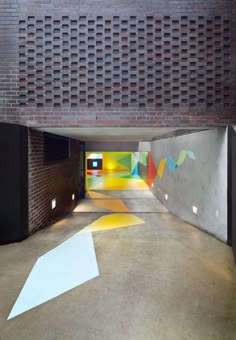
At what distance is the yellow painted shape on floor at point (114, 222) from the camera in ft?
18.0

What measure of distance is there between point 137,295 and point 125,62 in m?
4.13

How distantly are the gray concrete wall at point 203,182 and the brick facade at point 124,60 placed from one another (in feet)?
2.46

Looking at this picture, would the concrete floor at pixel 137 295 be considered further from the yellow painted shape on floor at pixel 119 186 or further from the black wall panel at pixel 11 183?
the yellow painted shape on floor at pixel 119 186

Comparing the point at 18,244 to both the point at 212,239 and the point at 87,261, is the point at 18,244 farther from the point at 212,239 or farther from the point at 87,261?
the point at 212,239

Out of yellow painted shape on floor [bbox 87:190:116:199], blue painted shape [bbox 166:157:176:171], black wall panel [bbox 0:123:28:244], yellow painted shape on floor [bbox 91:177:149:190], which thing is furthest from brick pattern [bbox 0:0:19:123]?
yellow painted shape on floor [bbox 91:177:149:190]

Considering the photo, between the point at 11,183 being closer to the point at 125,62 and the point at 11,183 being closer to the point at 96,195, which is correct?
the point at 125,62

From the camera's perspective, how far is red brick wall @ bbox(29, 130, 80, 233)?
4781 mm

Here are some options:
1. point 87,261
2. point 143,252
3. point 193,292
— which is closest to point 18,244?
point 87,261

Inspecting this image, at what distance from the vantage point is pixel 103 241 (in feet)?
14.6

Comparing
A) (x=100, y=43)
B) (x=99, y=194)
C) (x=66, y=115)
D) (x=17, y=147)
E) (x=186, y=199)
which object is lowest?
(x=99, y=194)

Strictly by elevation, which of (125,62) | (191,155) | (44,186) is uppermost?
(125,62)

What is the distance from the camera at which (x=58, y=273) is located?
10.6ft

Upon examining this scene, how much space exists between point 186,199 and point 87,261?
12.2 ft

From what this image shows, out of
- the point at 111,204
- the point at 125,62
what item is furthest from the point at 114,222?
the point at 125,62
